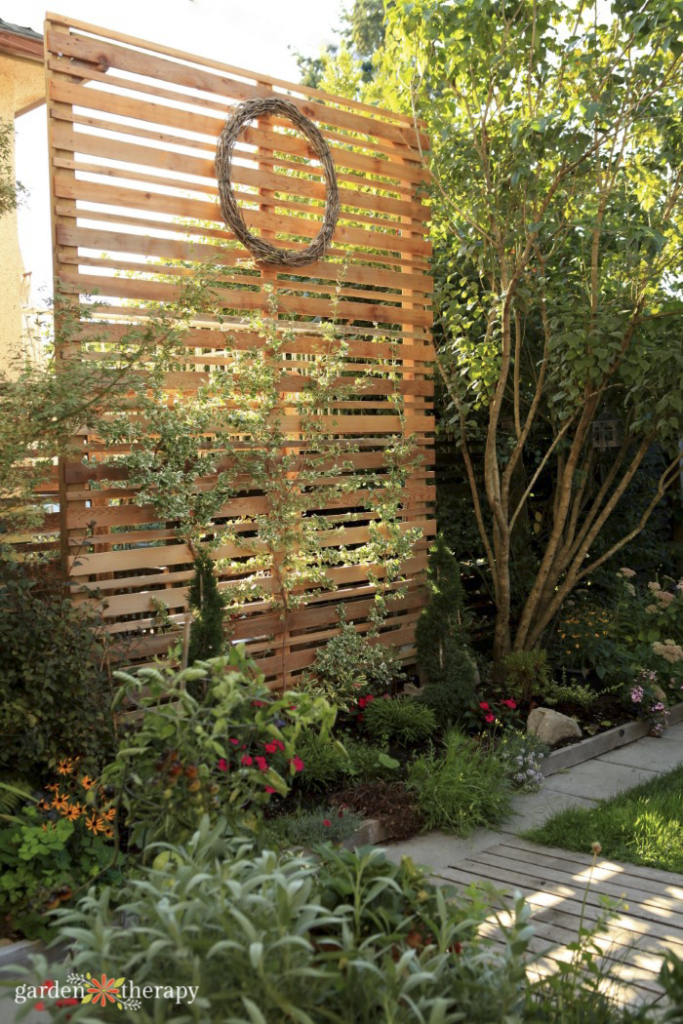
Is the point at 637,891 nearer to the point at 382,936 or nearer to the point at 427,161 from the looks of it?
the point at 382,936

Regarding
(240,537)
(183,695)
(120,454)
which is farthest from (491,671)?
(183,695)

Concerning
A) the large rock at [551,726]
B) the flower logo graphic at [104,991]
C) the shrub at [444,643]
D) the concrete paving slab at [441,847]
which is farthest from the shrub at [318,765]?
the flower logo graphic at [104,991]

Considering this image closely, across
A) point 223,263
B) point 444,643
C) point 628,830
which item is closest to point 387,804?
point 628,830

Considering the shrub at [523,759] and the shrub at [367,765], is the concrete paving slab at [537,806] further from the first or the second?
the shrub at [367,765]

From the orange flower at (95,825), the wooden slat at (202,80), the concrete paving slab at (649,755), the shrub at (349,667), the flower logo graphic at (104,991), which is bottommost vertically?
the concrete paving slab at (649,755)

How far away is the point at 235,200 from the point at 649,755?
12.7ft

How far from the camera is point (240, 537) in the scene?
16.6 feet

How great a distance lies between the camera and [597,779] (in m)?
4.94

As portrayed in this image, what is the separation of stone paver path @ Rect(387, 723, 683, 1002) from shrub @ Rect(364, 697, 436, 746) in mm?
667

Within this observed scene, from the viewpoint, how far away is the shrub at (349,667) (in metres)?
5.27

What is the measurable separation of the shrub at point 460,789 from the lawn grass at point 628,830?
0.24 metres

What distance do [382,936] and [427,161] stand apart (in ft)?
17.4

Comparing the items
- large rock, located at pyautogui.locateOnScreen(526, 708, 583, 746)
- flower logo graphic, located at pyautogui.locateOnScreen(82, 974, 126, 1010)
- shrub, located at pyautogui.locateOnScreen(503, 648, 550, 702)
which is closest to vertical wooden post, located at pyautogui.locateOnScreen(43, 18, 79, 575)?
flower logo graphic, located at pyautogui.locateOnScreen(82, 974, 126, 1010)

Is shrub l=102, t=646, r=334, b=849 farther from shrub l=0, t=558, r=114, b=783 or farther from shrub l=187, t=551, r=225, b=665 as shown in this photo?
shrub l=187, t=551, r=225, b=665
